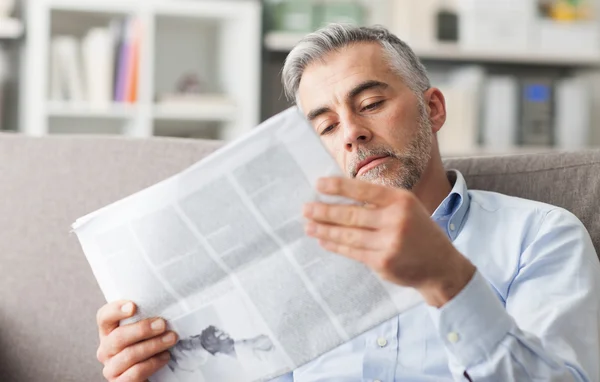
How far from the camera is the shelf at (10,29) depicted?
2.64 m

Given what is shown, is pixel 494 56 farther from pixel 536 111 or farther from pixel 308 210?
pixel 308 210

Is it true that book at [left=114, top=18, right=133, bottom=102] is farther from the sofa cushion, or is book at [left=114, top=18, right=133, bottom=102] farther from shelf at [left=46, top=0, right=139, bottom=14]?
the sofa cushion

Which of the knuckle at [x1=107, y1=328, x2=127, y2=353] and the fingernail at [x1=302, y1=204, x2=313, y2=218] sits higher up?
the fingernail at [x1=302, y1=204, x2=313, y2=218]

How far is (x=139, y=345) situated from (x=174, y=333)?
0.05 metres

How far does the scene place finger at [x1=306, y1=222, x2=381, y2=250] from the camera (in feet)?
2.47

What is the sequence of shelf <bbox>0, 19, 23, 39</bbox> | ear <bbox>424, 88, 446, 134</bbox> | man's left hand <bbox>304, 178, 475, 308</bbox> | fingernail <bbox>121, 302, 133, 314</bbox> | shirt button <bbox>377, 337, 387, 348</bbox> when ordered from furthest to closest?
1. shelf <bbox>0, 19, 23, 39</bbox>
2. ear <bbox>424, 88, 446, 134</bbox>
3. shirt button <bbox>377, 337, 387, 348</bbox>
4. fingernail <bbox>121, 302, 133, 314</bbox>
5. man's left hand <bbox>304, 178, 475, 308</bbox>

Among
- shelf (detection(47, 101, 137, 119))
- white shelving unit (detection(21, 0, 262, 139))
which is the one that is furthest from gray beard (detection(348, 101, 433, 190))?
shelf (detection(47, 101, 137, 119))

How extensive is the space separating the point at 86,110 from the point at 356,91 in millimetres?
1693

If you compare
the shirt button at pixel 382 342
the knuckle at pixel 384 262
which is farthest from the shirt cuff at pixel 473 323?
the shirt button at pixel 382 342

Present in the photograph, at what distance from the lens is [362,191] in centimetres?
75

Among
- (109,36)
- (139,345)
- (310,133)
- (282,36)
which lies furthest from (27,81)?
(310,133)

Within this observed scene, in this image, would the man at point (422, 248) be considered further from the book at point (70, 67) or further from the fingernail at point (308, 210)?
the book at point (70, 67)

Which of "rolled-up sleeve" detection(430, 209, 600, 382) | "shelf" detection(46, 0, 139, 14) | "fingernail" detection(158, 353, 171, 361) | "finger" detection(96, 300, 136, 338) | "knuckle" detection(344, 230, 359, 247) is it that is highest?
"shelf" detection(46, 0, 139, 14)

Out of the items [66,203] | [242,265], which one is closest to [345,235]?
[242,265]
